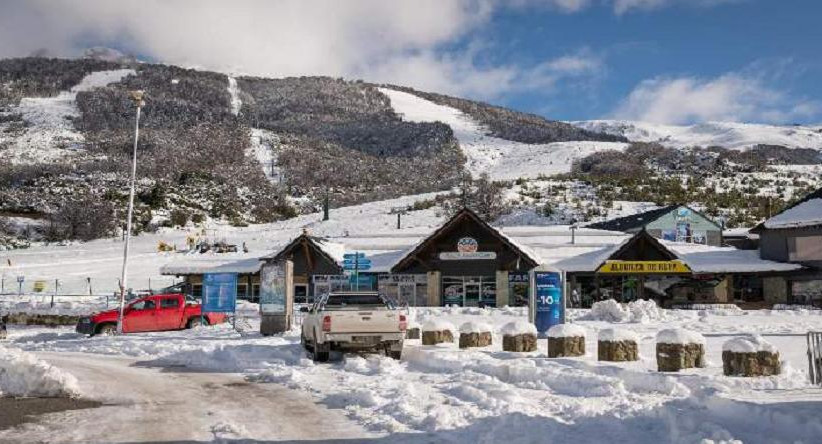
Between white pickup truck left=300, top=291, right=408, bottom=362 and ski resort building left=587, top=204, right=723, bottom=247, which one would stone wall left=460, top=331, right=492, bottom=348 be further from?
ski resort building left=587, top=204, right=723, bottom=247

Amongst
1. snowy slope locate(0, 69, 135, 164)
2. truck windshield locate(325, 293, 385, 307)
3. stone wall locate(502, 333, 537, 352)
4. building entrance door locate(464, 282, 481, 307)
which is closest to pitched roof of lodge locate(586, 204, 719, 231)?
building entrance door locate(464, 282, 481, 307)

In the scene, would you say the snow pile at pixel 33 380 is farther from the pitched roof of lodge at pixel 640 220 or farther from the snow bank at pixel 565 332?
the pitched roof of lodge at pixel 640 220

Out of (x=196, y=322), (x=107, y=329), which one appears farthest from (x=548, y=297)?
(x=107, y=329)

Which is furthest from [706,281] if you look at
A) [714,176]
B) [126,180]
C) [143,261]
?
[126,180]

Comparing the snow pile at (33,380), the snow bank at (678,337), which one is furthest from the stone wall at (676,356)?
the snow pile at (33,380)

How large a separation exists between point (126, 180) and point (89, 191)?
995cm

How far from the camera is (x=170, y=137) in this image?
16175 centimetres

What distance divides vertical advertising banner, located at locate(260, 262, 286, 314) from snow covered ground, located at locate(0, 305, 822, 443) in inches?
152

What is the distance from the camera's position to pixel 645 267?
4194 cm

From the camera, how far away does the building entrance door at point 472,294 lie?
142 feet

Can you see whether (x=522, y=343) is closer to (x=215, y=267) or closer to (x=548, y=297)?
(x=548, y=297)

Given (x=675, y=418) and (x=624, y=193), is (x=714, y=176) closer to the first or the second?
(x=624, y=193)

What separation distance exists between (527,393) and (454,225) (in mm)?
31961

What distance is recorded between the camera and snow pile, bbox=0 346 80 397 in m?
12.1
